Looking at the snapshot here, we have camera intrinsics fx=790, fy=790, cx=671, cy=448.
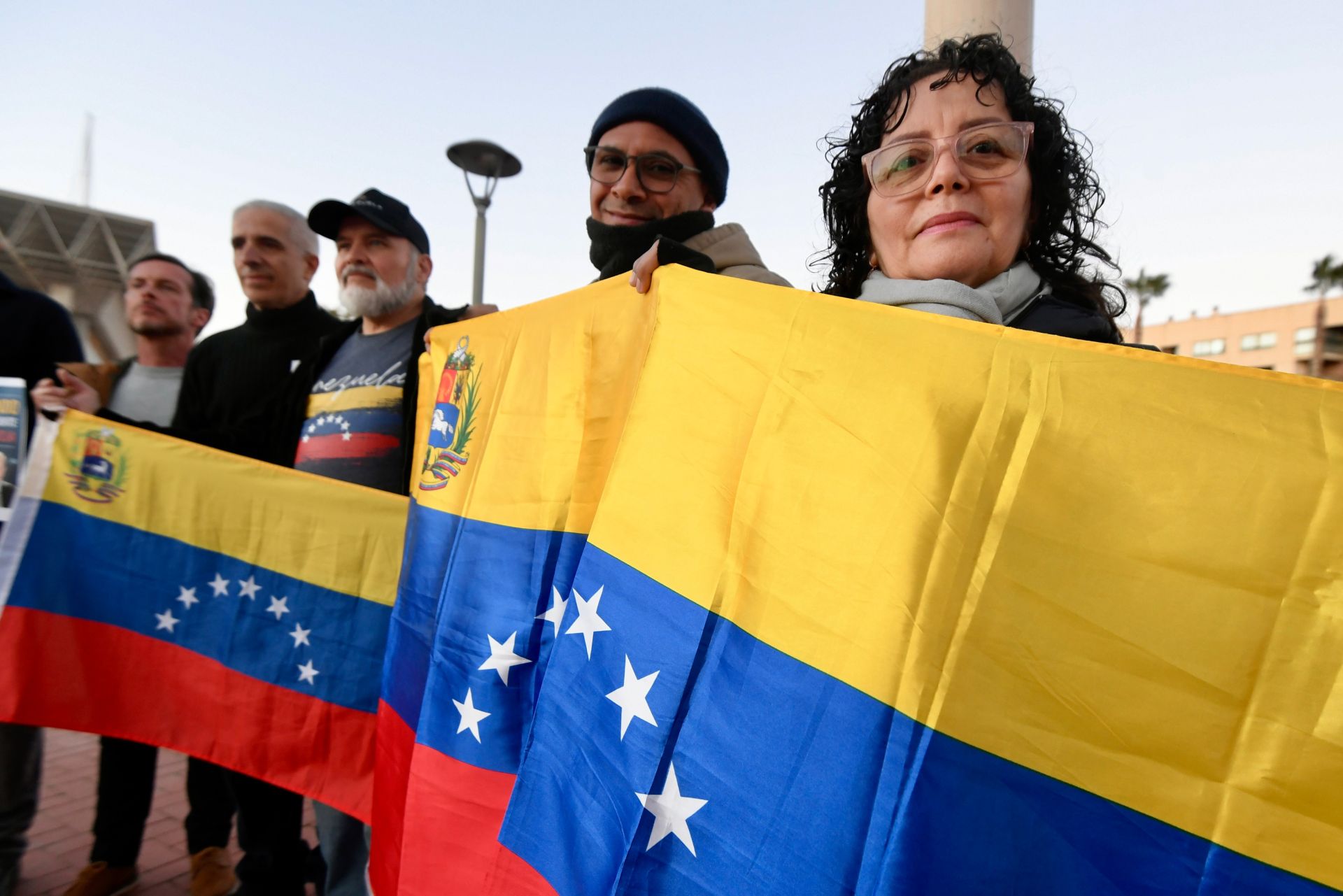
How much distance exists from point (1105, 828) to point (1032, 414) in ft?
1.69

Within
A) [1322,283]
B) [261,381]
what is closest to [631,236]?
[261,381]

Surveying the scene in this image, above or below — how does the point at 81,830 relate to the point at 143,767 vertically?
below

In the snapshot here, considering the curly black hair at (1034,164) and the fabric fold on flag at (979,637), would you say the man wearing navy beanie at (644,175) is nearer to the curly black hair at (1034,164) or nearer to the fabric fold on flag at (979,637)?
the curly black hair at (1034,164)

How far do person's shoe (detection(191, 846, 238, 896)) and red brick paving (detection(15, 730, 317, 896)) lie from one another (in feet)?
0.33

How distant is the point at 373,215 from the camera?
10.1 feet

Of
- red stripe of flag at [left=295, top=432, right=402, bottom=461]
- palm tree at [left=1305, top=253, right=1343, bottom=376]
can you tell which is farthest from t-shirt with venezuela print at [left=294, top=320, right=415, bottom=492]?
palm tree at [left=1305, top=253, right=1343, bottom=376]

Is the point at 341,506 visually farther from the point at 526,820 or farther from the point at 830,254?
the point at 830,254

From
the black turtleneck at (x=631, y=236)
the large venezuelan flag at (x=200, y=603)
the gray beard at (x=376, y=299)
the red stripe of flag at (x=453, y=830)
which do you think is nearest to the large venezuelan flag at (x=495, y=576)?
the red stripe of flag at (x=453, y=830)

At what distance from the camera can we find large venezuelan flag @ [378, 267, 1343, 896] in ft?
2.97

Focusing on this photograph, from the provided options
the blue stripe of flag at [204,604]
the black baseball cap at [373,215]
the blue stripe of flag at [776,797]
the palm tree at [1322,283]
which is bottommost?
the blue stripe of flag at [204,604]

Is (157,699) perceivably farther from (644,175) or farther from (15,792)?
(644,175)

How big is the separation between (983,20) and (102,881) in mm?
4515

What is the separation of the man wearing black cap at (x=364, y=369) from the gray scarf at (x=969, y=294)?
1.82m

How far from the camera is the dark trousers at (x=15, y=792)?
3027 mm
